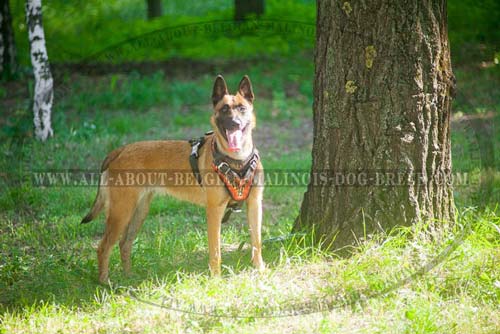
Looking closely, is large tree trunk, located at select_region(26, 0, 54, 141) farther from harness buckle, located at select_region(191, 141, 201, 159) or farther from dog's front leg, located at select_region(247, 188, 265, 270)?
dog's front leg, located at select_region(247, 188, 265, 270)

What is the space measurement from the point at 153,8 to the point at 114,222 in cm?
1334

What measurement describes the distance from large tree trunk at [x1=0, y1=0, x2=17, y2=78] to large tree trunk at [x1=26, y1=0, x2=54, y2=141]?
116 inches

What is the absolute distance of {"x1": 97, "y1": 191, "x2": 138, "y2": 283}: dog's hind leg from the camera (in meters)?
5.00

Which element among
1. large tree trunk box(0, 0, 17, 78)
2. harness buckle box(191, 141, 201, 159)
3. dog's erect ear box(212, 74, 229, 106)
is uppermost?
large tree trunk box(0, 0, 17, 78)

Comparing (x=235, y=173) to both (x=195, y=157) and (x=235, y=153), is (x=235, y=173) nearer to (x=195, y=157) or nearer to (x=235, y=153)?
(x=235, y=153)

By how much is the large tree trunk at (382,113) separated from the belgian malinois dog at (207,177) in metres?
0.64

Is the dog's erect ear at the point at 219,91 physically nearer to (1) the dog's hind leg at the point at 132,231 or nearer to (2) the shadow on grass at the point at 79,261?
(1) the dog's hind leg at the point at 132,231

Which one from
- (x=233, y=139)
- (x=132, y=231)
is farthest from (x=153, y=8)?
(x=233, y=139)

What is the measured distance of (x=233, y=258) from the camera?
5.19 meters

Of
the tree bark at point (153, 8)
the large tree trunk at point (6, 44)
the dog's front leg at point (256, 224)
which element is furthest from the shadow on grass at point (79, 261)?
the tree bark at point (153, 8)

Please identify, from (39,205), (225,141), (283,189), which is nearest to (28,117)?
(39,205)

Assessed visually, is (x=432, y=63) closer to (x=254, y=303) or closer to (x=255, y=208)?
(x=255, y=208)

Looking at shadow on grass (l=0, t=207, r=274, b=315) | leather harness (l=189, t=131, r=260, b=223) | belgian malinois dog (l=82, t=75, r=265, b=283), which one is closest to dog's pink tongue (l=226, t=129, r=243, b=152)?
belgian malinois dog (l=82, t=75, r=265, b=283)

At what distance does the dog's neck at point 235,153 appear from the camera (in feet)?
15.8
